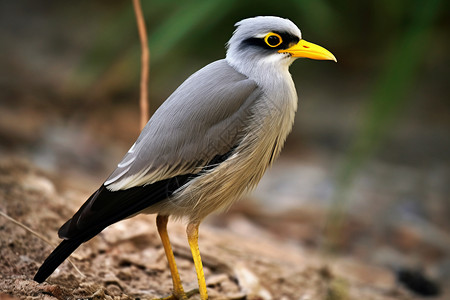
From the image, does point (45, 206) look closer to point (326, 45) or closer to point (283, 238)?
point (283, 238)

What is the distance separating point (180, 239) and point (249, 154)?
1.44m

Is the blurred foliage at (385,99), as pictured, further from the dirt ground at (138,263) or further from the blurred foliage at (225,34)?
the dirt ground at (138,263)

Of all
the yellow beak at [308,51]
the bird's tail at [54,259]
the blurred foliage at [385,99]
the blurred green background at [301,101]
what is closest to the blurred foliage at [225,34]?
the blurred green background at [301,101]

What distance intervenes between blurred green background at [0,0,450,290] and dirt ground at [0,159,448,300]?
2.53ft

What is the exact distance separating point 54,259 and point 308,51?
5.53 feet

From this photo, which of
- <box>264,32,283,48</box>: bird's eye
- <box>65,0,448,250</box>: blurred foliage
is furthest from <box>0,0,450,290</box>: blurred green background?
<box>264,32,283,48</box>: bird's eye

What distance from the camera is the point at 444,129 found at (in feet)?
26.6

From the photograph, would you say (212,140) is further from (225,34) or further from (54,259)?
(225,34)

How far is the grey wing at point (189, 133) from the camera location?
3.13 m

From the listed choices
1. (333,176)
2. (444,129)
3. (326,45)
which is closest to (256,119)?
(333,176)

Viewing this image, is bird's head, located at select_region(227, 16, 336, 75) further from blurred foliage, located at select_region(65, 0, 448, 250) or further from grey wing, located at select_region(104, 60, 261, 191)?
blurred foliage, located at select_region(65, 0, 448, 250)

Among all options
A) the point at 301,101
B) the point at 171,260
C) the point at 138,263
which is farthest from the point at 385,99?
the point at 301,101

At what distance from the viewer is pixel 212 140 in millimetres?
3168

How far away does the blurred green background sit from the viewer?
624 centimetres
